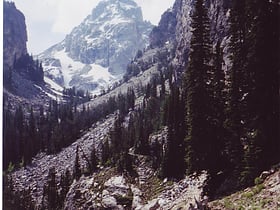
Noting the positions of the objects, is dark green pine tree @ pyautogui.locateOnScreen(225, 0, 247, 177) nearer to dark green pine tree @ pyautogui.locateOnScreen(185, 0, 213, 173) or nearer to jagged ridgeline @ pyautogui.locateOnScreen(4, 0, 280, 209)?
jagged ridgeline @ pyautogui.locateOnScreen(4, 0, 280, 209)

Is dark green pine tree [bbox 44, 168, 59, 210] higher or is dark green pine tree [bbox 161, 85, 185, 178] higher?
dark green pine tree [bbox 161, 85, 185, 178]

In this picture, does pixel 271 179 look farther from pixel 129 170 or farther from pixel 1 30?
pixel 129 170

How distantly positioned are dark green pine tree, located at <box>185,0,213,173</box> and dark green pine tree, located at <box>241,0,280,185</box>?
11.1ft

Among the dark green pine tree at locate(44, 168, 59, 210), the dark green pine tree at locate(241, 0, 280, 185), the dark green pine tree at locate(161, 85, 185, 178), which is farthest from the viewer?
the dark green pine tree at locate(44, 168, 59, 210)

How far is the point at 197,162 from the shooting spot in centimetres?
1864

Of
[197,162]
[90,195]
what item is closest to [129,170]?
[90,195]

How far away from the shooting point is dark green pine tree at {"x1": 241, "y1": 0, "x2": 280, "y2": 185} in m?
14.3

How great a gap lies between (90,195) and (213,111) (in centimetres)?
1828

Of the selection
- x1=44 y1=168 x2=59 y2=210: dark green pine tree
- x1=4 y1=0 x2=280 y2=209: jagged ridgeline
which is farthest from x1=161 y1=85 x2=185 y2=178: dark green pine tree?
x1=44 y1=168 x2=59 y2=210: dark green pine tree

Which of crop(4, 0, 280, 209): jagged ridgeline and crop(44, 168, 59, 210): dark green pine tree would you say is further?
crop(44, 168, 59, 210): dark green pine tree

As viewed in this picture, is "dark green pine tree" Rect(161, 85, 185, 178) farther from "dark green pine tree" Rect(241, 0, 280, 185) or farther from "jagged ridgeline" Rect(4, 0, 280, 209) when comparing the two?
"dark green pine tree" Rect(241, 0, 280, 185)

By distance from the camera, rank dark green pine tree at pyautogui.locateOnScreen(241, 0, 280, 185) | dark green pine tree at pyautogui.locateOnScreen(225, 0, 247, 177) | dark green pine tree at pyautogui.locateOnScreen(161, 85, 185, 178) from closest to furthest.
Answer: dark green pine tree at pyautogui.locateOnScreen(241, 0, 280, 185)
dark green pine tree at pyautogui.locateOnScreen(225, 0, 247, 177)
dark green pine tree at pyautogui.locateOnScreen(161, 85, 185, 178)

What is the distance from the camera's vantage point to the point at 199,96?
62.1 ft

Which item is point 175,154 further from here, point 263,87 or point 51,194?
point 263,87
